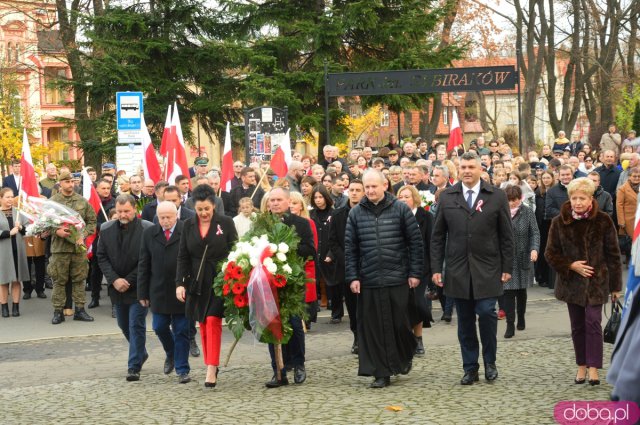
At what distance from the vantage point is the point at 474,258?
365 inches

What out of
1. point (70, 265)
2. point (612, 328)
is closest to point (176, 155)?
point (70, 265)

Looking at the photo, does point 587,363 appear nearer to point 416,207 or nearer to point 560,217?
point 560,217

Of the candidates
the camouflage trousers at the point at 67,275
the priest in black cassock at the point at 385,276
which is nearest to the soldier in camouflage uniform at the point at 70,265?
the camouflage trousers at the point at 67,275

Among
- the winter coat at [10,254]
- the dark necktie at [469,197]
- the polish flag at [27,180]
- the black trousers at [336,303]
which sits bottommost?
the black trousers at [336,303]

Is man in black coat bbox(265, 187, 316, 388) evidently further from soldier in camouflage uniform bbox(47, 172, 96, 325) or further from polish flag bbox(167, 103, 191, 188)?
polish flag bbox(167, 103, 191, 188)

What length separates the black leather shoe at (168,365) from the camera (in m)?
10.3

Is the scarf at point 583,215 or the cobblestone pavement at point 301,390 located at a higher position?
the scarf at point 583,215

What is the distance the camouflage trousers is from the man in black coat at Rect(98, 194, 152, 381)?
12.1ft

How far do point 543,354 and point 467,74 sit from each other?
1186 centimetres

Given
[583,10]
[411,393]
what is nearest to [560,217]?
[411,393]

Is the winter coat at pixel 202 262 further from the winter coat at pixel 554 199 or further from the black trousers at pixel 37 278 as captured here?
the winter coat at pixel 554 199

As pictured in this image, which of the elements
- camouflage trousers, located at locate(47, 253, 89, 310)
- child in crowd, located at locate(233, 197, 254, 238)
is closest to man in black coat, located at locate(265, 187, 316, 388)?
child in crowd, located at locate(233, 197, 254, 238)

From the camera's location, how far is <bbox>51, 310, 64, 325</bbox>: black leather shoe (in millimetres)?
14102

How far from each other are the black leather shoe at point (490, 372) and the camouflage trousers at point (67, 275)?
6998mm
